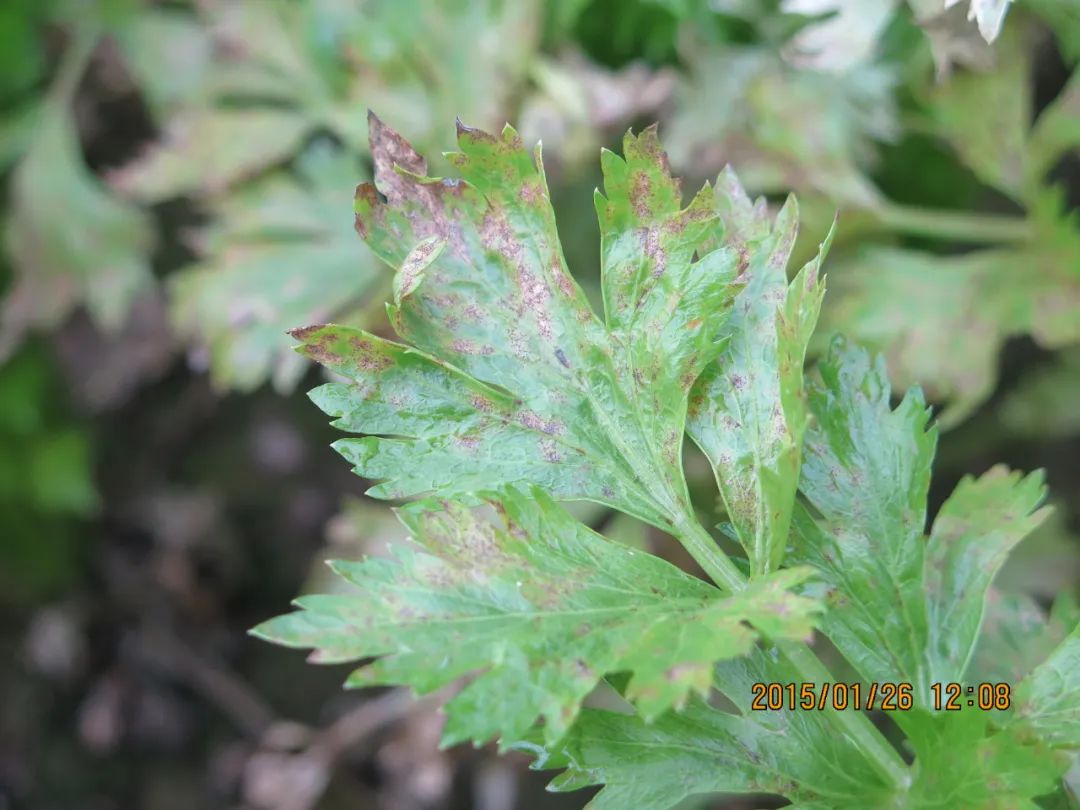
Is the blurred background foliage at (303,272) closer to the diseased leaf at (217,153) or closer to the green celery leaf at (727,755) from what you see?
the diseased leaf at (217,153)

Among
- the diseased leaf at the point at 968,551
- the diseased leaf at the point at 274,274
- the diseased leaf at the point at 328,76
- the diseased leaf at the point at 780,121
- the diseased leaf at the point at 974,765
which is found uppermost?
the diseased leaf at the point at 328,76

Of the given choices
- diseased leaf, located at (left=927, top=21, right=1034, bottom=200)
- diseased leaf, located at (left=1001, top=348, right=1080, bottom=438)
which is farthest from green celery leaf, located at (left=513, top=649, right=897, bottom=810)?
diseased leaf, located at (left=1001, top=348, right=1080, bottom=438)

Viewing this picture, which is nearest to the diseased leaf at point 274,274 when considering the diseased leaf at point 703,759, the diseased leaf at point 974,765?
the diseased leaf at point 703,759

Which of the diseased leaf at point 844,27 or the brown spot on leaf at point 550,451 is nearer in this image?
the brown spot on leaf at point 550,451

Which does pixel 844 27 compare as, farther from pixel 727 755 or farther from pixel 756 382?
pixel 727 755

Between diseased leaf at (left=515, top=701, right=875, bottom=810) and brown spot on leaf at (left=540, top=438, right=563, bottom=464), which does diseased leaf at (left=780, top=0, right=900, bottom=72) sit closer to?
brown spot on leaf at (left=540, top=438, right=563, bottom=464)
